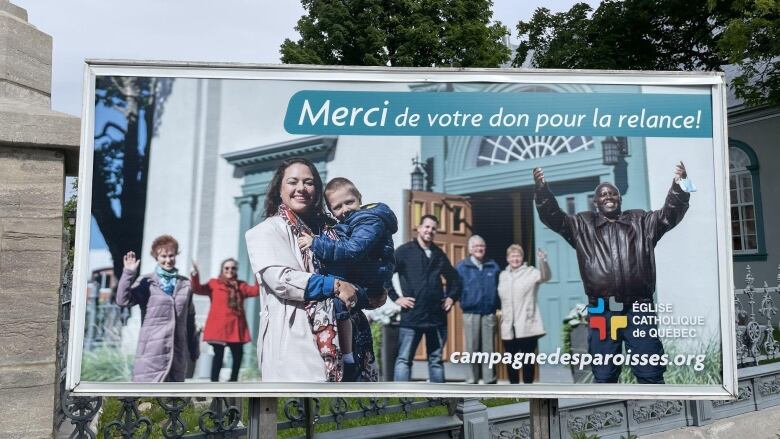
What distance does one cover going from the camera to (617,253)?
4246mm

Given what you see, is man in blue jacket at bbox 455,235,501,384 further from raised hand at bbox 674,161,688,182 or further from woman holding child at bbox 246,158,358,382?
raised hand at bbox 674,161,688,182

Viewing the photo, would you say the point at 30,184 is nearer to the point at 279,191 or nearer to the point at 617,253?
the point at 279,191

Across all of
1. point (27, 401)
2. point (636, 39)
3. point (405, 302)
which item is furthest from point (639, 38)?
point (27, 401)

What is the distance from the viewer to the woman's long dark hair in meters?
4.16

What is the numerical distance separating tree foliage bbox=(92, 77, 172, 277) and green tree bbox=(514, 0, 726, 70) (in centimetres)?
1460

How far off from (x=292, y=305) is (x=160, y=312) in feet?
3.00

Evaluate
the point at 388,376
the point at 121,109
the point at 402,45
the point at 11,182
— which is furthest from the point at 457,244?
the point at 402,45

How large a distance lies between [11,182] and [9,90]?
66 centimetres

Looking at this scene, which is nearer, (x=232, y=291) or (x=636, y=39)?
(x=232, y=291)

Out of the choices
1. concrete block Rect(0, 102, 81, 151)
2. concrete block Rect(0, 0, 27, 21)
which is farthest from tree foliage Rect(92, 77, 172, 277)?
concrete block Rect(0, 0, 27, 21)

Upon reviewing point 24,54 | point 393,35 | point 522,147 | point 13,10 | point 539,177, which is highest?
point 393,35

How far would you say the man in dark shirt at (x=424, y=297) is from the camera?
13.5ft

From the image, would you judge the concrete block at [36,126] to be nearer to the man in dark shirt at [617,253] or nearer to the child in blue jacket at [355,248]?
the child in blue jacket at [355,248]

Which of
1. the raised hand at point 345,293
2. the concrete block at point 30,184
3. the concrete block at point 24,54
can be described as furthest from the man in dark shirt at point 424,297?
the concrete block at point 24,54
